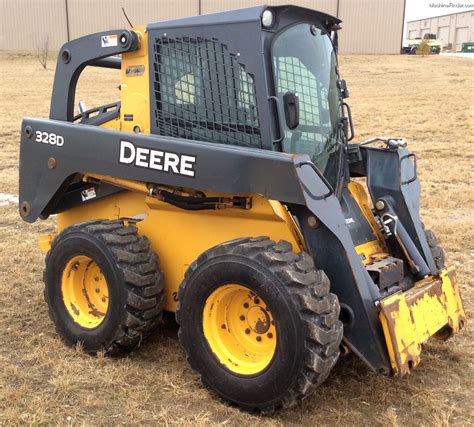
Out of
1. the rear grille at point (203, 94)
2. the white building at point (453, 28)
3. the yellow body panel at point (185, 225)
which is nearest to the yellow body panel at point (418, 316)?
the yellow body panel at point (185, 225)

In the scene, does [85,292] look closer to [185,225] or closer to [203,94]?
[185,225]

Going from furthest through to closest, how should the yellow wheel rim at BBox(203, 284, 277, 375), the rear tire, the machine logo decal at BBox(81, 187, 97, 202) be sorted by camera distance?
the machine logo decal at BBox(81, 187, 97, 202) → the rear tire → the yellow wheel rim at BBox(203, 284, 277, 375)

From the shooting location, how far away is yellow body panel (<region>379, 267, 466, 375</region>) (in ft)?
10.3

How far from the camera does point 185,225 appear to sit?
12.6ft

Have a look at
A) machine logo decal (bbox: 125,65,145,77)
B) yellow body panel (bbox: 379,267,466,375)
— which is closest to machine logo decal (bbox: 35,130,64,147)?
machine logo decal (bbox: 125,65,145,77)

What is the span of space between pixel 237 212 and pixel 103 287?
1.16 m

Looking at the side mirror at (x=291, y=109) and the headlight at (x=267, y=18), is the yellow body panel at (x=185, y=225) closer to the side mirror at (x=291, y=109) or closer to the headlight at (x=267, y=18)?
the side mirror at (x=291, y=109)

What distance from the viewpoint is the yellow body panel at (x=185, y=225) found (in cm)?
344

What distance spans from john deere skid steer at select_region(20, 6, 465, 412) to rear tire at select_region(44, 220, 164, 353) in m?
0.01

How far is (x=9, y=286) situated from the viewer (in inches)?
201

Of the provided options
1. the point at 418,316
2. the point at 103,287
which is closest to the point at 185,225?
the point at 103,287

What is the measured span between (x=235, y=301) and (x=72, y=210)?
68.1 inches

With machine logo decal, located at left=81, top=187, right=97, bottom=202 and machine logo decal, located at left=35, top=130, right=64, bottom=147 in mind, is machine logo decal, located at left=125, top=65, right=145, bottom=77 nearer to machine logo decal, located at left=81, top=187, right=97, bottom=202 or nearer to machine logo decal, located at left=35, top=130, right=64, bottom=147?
machine logo decal, located at left=35, top=130, right=64, bottom=147

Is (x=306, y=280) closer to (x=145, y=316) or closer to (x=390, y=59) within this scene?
(x=145, y=316)
